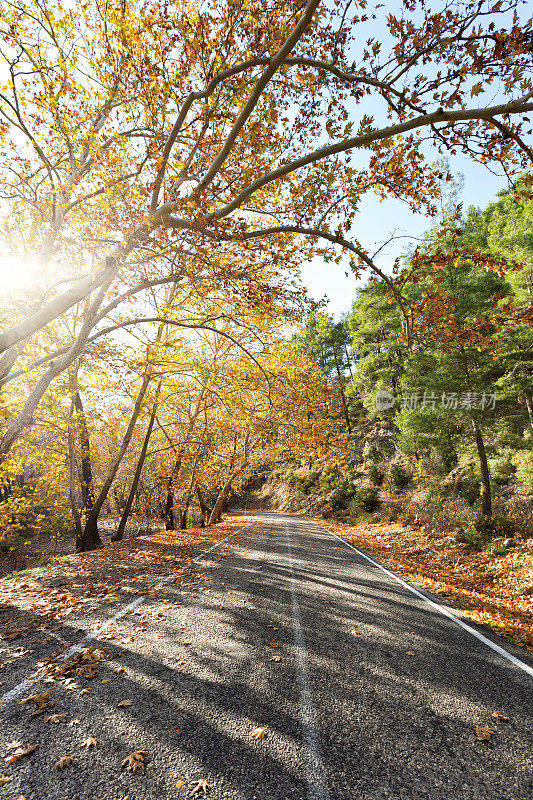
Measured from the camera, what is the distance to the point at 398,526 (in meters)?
17.3

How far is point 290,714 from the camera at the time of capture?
319 centimetres

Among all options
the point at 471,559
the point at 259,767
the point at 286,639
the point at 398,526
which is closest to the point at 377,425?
the point at 398,526

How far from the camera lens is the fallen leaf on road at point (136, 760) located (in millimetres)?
2549

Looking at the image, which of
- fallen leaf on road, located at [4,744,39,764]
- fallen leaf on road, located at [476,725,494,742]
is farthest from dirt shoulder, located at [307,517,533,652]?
fallen leaf on road, located at [4,744,39,764]

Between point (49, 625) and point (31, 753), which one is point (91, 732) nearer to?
point (31, 753)

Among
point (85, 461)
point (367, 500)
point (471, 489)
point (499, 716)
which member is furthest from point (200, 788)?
point (367, 500)

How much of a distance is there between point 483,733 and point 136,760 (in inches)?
118

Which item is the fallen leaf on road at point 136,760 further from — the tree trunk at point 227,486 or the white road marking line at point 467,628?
the tree trunk at point 227,486

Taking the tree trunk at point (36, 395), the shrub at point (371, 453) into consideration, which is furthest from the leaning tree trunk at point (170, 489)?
the shrub at point (371, 453)

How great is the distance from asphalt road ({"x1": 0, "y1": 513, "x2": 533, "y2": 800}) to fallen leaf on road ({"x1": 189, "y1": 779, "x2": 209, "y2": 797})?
40mm

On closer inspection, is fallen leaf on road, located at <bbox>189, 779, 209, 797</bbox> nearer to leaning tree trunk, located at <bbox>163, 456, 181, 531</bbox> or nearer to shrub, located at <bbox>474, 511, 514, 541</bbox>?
shrub, located at <bbox>474, 511, 514, 541</bbox>

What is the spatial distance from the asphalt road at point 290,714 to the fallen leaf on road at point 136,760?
4 cm

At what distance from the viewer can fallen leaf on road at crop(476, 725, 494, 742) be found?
9.90ft

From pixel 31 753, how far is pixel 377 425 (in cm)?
3462
